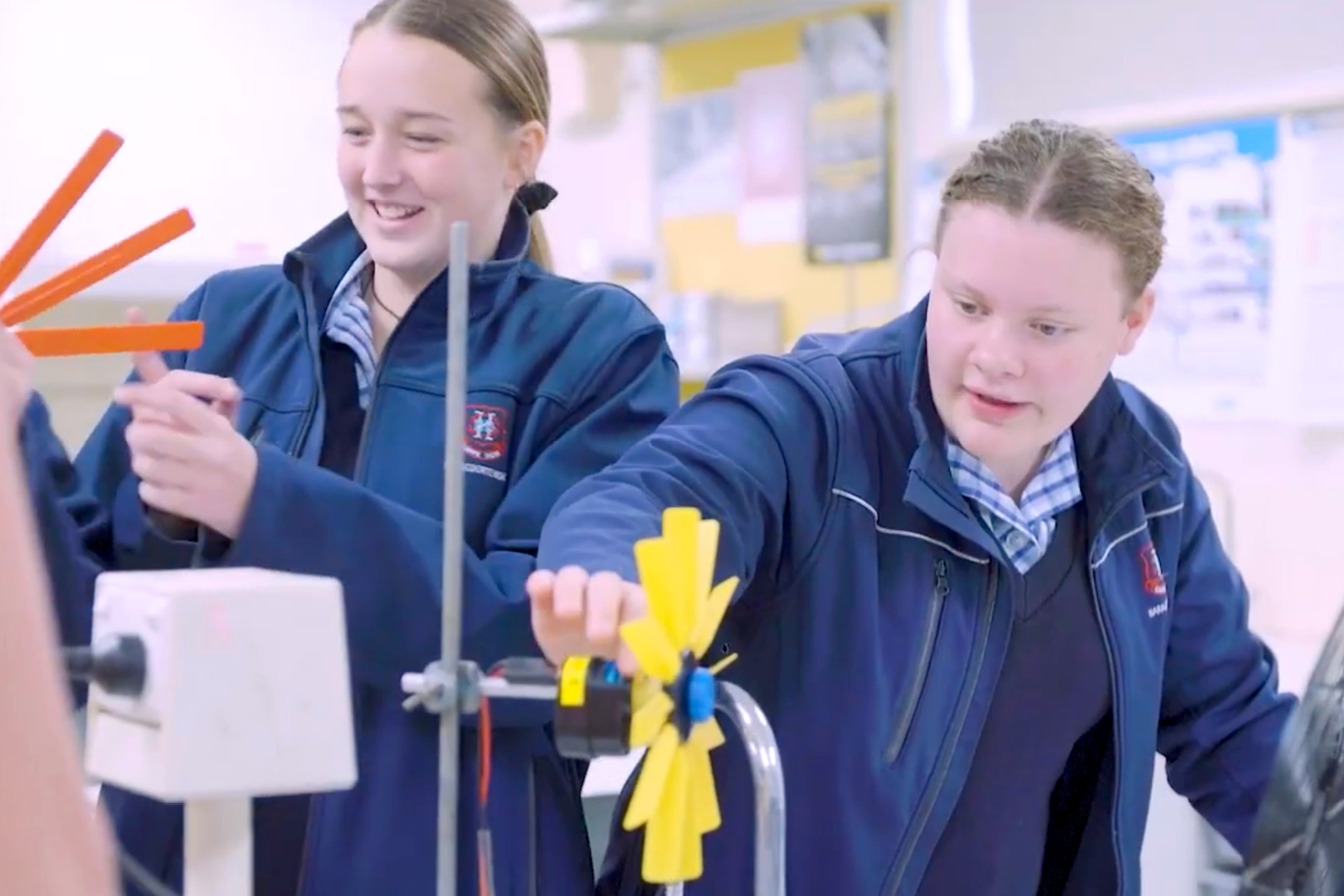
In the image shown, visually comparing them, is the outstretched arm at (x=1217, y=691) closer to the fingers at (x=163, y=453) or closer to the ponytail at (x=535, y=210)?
the ponytail at (x=535, y=210)

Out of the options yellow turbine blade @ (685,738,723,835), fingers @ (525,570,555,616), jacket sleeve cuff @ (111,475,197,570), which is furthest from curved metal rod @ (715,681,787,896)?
jacket sleeve cuff @ (111,475,197,570)

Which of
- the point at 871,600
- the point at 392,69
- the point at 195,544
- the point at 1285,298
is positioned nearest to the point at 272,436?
the point at 195,544

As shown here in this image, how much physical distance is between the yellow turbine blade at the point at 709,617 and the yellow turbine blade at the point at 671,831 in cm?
5

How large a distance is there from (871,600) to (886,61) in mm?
2168

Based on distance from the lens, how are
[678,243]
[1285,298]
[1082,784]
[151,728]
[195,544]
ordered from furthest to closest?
[678,243], [1285,298], [1082,784], [195,544], [151,728]

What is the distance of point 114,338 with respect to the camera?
2.99ft

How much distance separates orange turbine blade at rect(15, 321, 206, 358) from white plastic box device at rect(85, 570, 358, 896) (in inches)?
7.1

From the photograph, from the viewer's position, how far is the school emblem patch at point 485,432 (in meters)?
1.19

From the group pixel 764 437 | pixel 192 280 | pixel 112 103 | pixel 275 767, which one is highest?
pixel 112 103

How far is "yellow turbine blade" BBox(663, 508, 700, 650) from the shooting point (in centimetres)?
79

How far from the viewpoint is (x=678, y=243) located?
379 cm

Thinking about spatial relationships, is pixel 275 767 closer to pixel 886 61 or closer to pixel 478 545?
pixel 478 545

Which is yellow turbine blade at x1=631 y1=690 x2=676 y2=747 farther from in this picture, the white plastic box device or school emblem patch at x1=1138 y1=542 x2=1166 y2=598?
school emblem patch at x1=1138 y1=542 x2=1166 y2=598

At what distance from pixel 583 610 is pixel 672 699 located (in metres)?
0.09
